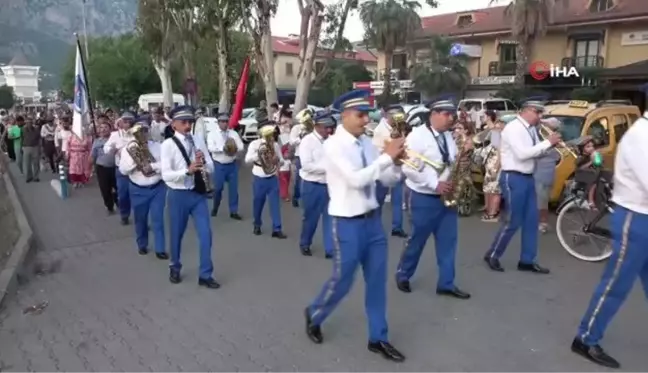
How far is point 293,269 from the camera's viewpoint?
23.0 ft

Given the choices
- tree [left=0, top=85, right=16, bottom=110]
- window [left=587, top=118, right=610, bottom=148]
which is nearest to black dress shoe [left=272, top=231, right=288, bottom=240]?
window [left=587, top=118, right=610, bottom=148]

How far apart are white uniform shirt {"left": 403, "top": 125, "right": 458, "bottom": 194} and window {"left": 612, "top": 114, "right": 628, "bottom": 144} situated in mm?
5783

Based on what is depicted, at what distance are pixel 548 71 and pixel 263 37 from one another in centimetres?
1991

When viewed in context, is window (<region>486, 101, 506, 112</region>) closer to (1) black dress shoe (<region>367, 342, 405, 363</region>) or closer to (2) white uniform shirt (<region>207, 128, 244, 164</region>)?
(2) white uniform shirt (<region>207, 128, 244, 164</region>)

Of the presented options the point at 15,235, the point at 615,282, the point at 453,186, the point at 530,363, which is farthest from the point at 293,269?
the point at 15,235

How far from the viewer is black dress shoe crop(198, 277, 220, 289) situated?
6344mm

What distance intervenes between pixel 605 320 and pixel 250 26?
14.8m

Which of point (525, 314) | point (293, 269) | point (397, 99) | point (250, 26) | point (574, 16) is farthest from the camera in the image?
point (397, 99)

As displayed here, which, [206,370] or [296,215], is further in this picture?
[296,215]

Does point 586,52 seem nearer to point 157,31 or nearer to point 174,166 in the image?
point 157,31

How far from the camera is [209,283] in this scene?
6.37 metres

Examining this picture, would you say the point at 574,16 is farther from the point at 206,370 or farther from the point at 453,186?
the point at 206,370

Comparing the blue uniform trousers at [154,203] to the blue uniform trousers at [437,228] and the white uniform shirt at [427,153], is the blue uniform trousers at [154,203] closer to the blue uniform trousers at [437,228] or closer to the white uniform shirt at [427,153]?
the blue uniform trousers at [437,228]

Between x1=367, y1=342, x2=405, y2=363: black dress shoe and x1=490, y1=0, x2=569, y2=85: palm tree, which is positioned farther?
x1=490, y1=0, x2=569, y2=85: palm tree
